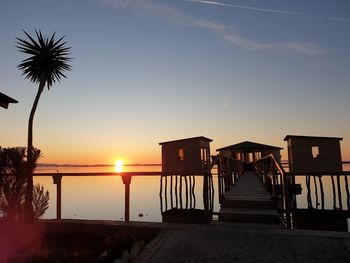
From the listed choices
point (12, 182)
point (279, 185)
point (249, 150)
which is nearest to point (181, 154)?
point (249, 150)

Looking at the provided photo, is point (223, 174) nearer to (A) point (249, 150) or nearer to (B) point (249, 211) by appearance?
(B) point (249, 211)

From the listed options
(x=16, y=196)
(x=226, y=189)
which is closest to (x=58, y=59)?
(x=16, y=196)

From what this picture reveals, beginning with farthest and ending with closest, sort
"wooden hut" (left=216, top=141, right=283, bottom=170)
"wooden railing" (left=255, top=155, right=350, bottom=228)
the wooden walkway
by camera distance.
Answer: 1. "wooden hut" (left=216, top=141, right=283, bottom=170)
2. the wooden walkway
3. "wooden railing" (left=255, top=155, right=350, bottom=228)

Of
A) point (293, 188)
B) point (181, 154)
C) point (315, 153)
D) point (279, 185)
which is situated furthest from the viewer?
point (181, 154)

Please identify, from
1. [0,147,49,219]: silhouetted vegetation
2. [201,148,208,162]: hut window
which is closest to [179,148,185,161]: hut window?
[201,148,208,162]: hut window

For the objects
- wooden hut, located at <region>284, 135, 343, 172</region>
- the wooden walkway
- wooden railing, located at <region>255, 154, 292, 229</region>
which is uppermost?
wooden hut, located at <region>284, 135, 343, 172</region>

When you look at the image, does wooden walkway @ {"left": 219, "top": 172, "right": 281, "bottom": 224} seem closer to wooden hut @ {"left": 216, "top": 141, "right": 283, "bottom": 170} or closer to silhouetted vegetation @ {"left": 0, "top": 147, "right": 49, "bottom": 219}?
silhouetted vegetation @ {"left": 0, "top": 147, "right": 49, "bottom": 219}

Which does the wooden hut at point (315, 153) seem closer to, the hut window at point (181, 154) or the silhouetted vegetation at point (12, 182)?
the hut window at point (181, 154)

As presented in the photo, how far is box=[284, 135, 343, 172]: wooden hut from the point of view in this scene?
2329 cm

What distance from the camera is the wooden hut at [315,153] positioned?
76.4 ft

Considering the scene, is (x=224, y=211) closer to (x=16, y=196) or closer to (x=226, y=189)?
(x=226, y=189)

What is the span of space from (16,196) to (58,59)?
377 inches

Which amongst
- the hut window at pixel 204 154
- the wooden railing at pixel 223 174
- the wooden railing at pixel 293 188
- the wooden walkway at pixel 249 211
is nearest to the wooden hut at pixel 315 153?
the hut window at pixel 204 154

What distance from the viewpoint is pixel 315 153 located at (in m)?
23.5
